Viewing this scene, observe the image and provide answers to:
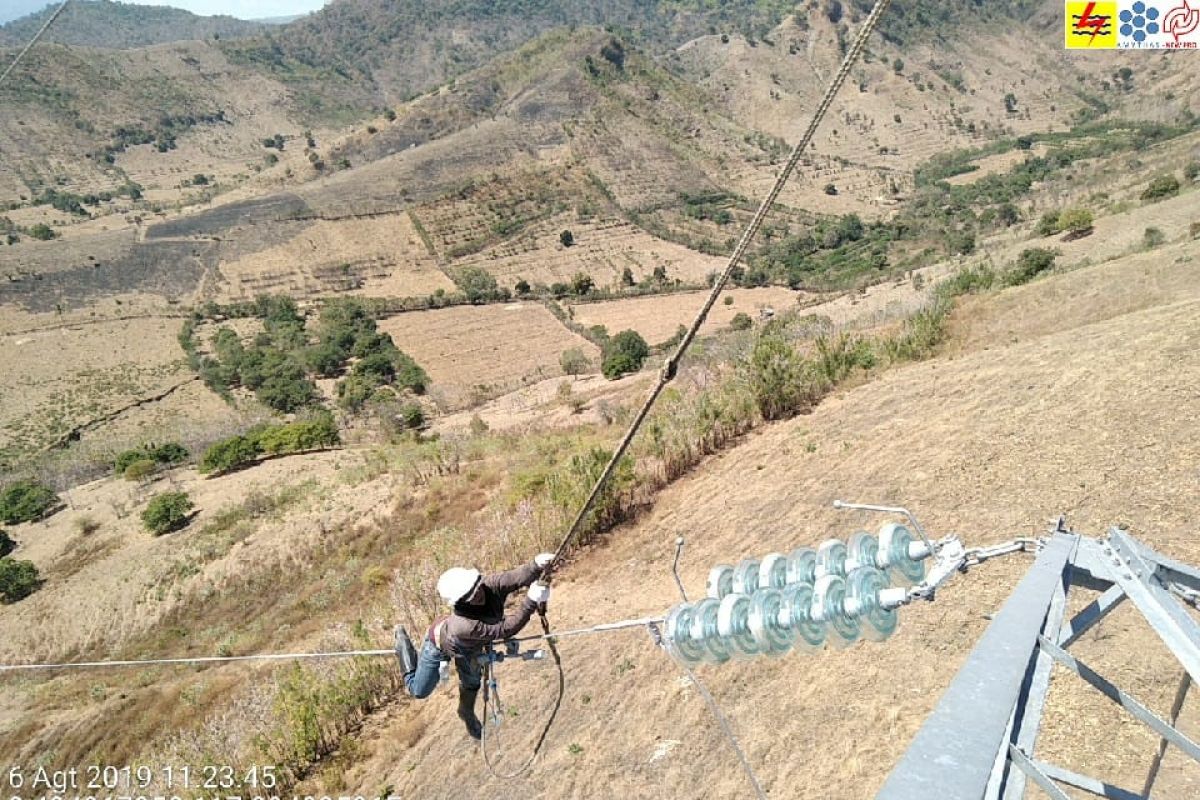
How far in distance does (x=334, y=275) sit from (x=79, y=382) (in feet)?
85.2

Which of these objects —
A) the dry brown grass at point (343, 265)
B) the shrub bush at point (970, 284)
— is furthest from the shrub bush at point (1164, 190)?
the dry brown grass at point (343, 265)

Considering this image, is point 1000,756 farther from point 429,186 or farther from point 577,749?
point 429,186

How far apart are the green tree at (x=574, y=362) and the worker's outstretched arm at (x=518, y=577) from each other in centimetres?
3499

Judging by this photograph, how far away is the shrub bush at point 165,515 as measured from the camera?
2266 centimetres

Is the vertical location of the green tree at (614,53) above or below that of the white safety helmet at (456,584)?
above

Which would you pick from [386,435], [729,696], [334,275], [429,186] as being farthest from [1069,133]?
[729,696]

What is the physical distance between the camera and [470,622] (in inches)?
191

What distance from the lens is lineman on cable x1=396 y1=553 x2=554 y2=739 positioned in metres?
4.68

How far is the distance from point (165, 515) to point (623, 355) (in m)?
20.1

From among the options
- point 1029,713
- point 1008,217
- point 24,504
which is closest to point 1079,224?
point 1008,217

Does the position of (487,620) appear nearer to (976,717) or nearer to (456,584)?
(456,584)

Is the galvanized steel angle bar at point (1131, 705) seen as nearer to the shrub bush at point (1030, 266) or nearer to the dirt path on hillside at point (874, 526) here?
the dirt path on hillside at point (874, 526)

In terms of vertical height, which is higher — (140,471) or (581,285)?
(581,285)

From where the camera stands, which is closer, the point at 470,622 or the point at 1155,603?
the point at 1155,603
